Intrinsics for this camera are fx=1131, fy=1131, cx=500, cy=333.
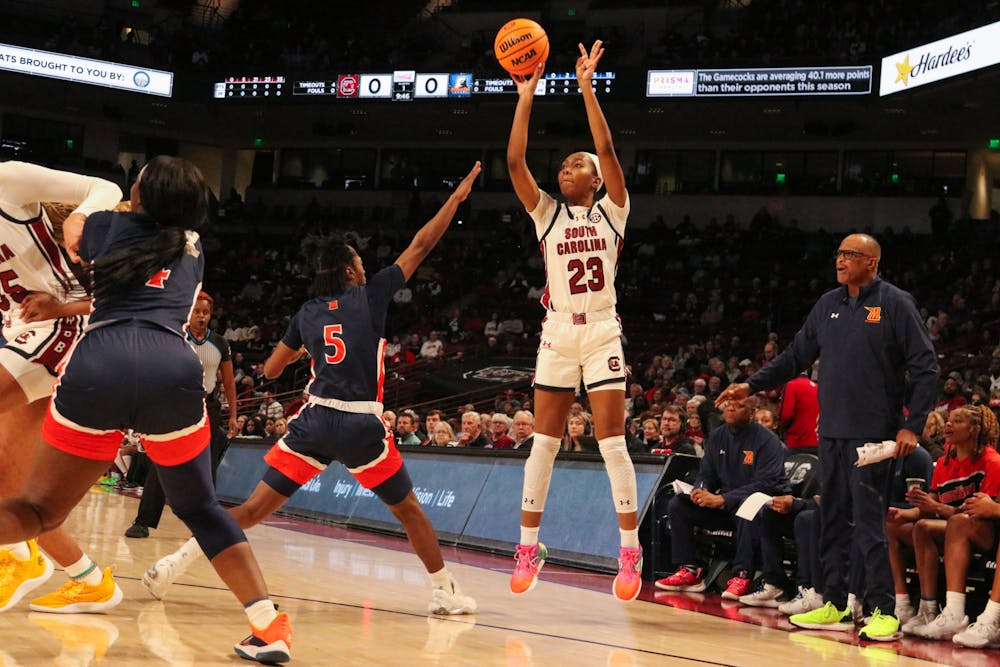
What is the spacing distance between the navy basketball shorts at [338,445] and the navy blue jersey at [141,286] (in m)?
1.66

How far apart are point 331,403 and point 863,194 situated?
86.6 ft

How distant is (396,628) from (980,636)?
10.00ft

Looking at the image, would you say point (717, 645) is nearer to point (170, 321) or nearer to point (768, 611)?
point (768, 611)

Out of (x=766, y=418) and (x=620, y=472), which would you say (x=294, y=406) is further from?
(x=620, y=472)

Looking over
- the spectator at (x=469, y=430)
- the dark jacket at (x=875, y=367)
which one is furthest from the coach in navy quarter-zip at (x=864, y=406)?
the spectator at (x=469, y=430)

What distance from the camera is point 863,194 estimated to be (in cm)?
2966

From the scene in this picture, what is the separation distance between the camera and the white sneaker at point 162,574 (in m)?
5.50

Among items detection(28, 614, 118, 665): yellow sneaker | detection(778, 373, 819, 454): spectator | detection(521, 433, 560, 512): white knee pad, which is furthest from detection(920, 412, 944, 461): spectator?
detection(28, 614, 118, 665): yellow sneaker

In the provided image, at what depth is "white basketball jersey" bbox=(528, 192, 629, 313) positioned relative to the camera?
6207mm

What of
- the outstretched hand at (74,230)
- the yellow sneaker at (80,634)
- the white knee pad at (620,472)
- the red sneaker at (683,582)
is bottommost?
the red sneaker at (683,582)

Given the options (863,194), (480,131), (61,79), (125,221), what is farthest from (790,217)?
(125,221)

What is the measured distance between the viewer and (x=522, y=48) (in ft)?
20.7

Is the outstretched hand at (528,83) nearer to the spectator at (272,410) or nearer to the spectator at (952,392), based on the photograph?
the spectator at (952,392)

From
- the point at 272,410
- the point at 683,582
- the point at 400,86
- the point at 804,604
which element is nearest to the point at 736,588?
the point at 683,582
